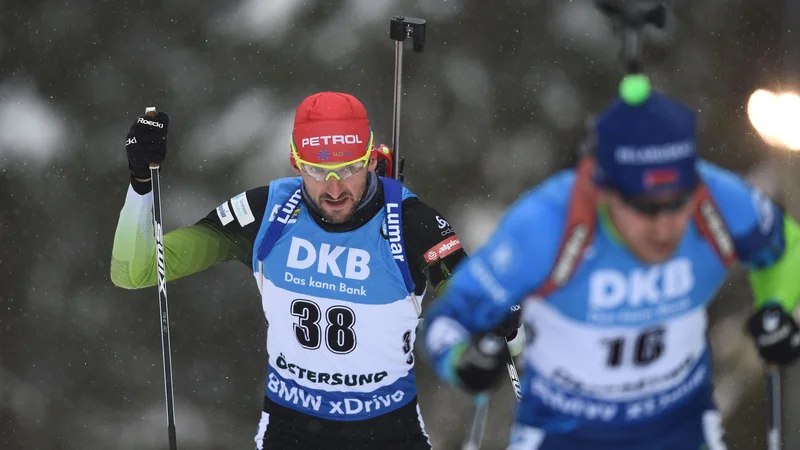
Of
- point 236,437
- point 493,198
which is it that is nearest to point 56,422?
point 236,437

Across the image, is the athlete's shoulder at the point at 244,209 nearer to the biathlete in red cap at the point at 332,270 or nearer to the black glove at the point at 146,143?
the biathlete in red cap at the point at 332,270

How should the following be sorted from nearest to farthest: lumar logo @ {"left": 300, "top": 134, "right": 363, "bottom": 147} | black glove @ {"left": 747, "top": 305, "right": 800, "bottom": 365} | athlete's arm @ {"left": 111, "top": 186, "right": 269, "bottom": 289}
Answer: black glove @ {"left": 747, "top": 305, "right": 800, "bottom": 365} → lumar logo @ {"left": 300, "top": 134, "right": 363, "bottom": 147} → athlete's arm @ {"left": 111, "top": 186, "right": 269, "bottom": 289}

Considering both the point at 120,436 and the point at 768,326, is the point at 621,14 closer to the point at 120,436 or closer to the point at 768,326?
the point at 768,326

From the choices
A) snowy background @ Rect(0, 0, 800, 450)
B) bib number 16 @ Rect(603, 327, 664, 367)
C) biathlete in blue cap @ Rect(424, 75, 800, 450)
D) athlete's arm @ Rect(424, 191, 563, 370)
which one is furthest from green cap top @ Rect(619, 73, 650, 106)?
snowy background @ Rect(0, 0, 800, 450)

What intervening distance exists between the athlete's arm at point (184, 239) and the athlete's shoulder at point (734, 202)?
1658 mm

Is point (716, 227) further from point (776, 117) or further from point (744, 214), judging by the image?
point (776, 117)

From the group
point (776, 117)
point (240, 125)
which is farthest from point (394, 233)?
point (776, 117)

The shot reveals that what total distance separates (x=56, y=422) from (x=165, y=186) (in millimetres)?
1437

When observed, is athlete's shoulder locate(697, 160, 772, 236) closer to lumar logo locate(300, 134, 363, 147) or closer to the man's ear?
the man's ear

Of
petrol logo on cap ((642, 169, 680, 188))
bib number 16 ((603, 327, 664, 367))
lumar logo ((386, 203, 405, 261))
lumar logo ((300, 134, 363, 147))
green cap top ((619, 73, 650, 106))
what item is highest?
green cap top ((619, 73, 650, 106))

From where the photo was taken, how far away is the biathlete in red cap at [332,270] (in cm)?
378

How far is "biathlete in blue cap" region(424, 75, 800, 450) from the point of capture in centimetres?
252

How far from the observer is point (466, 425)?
20.6ft

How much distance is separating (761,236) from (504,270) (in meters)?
0.61
